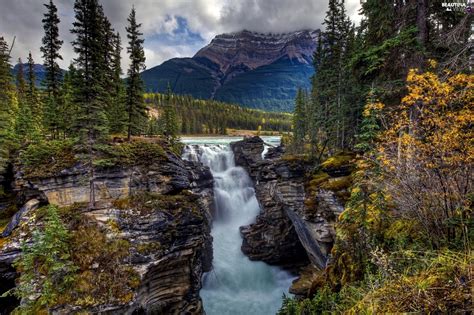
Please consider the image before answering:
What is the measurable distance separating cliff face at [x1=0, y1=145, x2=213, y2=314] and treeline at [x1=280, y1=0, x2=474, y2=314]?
946 centimetres

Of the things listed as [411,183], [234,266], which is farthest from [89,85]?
[234,266]

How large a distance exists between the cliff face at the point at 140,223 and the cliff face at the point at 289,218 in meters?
9.36

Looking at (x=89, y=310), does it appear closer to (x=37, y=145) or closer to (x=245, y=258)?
(x=37, y=145)

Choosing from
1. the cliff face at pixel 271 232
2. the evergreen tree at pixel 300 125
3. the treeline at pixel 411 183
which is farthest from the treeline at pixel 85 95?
the evergreen tree at pixel 300 125

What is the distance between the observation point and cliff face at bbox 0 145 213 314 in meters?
15.4

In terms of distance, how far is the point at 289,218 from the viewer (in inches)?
1034

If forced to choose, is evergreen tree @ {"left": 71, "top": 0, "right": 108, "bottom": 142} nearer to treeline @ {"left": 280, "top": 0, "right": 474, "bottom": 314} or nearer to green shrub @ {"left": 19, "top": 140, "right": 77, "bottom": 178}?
green shrub @ {"left": 19, "top": 140, "right": 77, "bottom": 178}

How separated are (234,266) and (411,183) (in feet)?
77.0

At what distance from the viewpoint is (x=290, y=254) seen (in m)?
27.1

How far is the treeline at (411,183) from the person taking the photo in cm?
376

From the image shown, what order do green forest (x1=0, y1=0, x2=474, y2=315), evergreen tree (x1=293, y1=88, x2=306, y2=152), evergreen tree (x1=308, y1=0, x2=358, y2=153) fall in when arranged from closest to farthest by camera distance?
green forest (x1=0, y1=0, x2=474, y2=315), evergreen tree (x1=308, y1=0, x2=358, y2=153), evergreen tree (x1=293, y1=88, x2=306, y2=152)

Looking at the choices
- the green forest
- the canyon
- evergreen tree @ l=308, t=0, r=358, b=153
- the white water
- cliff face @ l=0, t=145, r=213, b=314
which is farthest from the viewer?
evergreen tree @ l=308, t=0, r=358, b=153

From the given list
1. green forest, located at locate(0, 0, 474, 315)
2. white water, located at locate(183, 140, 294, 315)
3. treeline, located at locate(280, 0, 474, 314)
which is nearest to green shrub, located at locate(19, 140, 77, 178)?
green forest, located at locate(0, 0, 474, 315)

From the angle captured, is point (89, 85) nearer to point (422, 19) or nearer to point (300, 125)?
point (422, 19)
